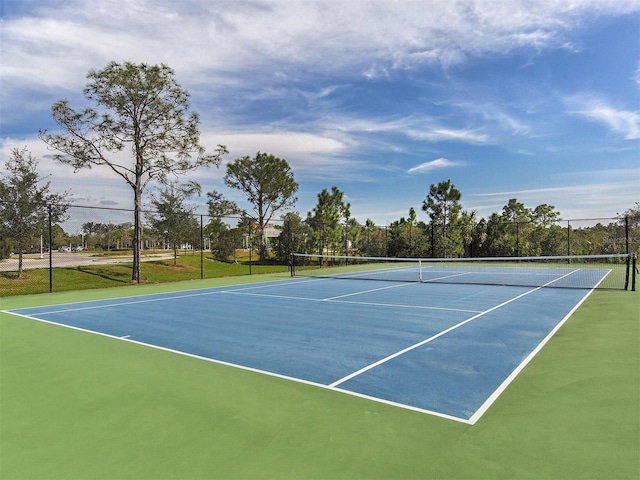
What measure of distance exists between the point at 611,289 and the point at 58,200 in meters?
18.5

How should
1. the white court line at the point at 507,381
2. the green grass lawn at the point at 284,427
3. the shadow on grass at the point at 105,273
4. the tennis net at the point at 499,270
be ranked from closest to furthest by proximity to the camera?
the green grass lawn at the point at 284,427
the white court line at the point at 507,381
the tennis net at the point at 499,270
the shadow on grass at the point at 105,273

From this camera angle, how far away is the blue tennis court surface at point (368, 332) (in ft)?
14.0

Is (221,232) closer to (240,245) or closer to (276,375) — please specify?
(240,245)

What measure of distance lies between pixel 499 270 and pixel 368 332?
52.7 feet

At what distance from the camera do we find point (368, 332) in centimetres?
669

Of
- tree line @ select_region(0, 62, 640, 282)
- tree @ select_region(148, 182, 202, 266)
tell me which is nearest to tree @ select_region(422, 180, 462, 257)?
tree line @ select_region(0, 62, 640, 282)

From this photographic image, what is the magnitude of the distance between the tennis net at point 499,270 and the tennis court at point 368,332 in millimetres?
2356

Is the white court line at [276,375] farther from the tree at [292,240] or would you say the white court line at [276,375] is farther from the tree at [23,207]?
the tree at [292,240]

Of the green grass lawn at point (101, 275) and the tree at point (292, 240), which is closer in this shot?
the green grass lawn at point (101, 275)

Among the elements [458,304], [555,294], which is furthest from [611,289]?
[458,304]

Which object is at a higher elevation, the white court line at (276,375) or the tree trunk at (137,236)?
the tree trunk at (137,236)

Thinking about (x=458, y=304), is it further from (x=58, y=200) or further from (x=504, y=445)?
(x=58, y=200)

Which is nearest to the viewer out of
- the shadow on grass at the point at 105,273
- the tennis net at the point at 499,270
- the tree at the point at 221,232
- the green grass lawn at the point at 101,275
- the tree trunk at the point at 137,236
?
the tennis net at the point at 499,270

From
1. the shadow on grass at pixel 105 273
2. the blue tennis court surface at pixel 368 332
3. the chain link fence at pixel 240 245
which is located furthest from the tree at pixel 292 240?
the blue tennis court surface at pixel 368 332
